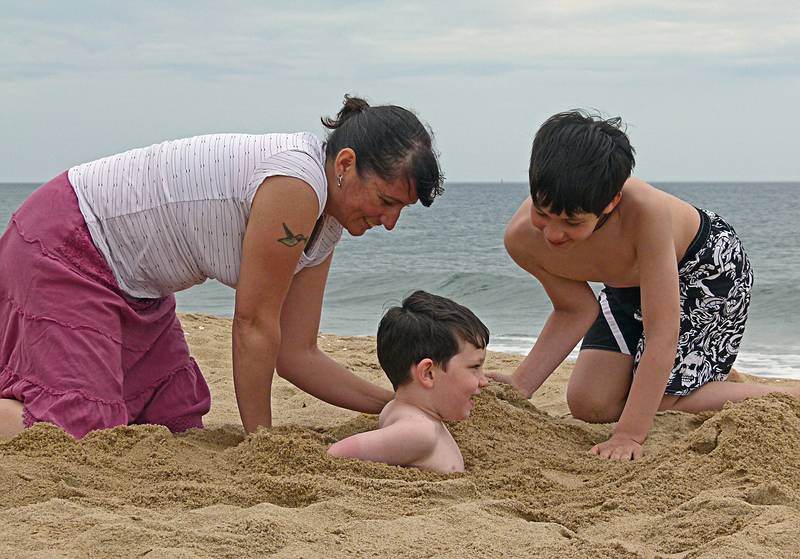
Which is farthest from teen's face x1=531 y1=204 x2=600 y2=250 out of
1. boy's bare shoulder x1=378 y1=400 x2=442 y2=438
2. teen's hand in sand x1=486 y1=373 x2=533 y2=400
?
teen's hand in sand x1=486 y1=373 x2=533 y2=400

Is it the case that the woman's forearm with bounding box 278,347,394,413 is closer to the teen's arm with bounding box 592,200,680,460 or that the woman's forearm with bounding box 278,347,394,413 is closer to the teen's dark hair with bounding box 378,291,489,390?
the teen's dark hair with bounding box 378,291,489,390

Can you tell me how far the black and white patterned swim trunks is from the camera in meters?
3.81

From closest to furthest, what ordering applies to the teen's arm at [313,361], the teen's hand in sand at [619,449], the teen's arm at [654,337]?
the teen's hand in sand at [619,449], the teen's arm at [654,337], the teen's arm at [313,361]

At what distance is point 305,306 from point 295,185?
66 cm

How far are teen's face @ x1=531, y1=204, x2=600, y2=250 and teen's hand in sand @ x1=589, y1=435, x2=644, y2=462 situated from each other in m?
0.69

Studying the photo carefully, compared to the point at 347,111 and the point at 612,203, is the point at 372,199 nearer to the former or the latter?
the point at 347,111

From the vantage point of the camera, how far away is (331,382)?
3.45 meters

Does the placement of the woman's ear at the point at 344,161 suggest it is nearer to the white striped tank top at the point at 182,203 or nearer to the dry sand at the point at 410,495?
the white striped tank top at the point at 182,203

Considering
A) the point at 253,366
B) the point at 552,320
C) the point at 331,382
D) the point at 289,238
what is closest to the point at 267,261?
the point at 289,238

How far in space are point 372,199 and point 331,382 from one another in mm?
866

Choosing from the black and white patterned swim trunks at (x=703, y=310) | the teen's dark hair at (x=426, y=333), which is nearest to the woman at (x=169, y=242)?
the teen's dark hair at (x=426, y=333)

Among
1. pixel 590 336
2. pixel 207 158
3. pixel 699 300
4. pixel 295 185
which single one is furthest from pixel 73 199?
pixel 699 300

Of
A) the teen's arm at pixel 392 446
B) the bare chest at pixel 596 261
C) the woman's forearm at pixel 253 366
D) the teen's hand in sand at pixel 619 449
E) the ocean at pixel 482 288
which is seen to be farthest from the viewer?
the ocean at pixel 482 288

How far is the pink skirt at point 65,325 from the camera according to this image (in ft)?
9.57
